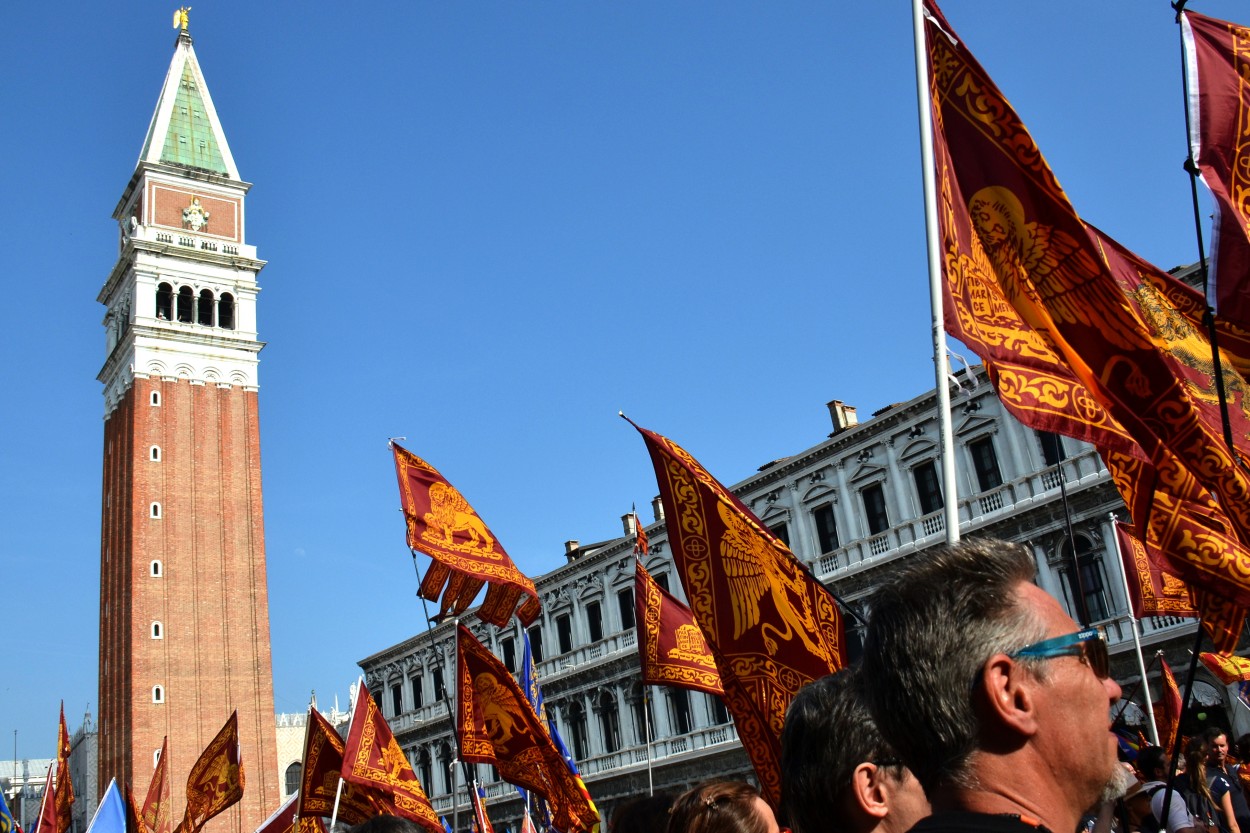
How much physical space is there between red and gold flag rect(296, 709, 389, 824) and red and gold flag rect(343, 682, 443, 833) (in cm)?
51

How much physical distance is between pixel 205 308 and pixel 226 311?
33.1 inches

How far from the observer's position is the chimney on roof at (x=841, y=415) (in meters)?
30.7

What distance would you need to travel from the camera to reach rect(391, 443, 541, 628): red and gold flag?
48.3 feet

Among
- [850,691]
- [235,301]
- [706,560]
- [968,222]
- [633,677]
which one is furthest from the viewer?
[235,301]

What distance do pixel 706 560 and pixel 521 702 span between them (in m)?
5.39

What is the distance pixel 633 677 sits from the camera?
111 feet

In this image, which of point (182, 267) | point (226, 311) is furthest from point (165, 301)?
point (226, 311)

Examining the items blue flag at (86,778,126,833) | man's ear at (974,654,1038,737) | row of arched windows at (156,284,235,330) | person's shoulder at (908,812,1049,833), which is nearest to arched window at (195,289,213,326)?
row of arched windows at (156,284,235,330)

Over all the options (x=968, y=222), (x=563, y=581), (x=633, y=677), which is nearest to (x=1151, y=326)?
(x=968, y=222)

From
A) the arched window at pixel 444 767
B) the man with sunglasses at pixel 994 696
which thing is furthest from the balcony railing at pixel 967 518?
the man with sunglasses at pixel 994 696

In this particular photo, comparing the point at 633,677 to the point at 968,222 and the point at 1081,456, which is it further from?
the point at 968,222

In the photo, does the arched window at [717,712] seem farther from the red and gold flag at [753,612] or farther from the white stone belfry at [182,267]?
the white stone belfry at [182,267]

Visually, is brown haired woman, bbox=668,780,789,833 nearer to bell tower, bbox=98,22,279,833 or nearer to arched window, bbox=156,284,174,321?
bell tower, bbox=98,22,279,833

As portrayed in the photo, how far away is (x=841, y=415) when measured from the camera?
3083cm
